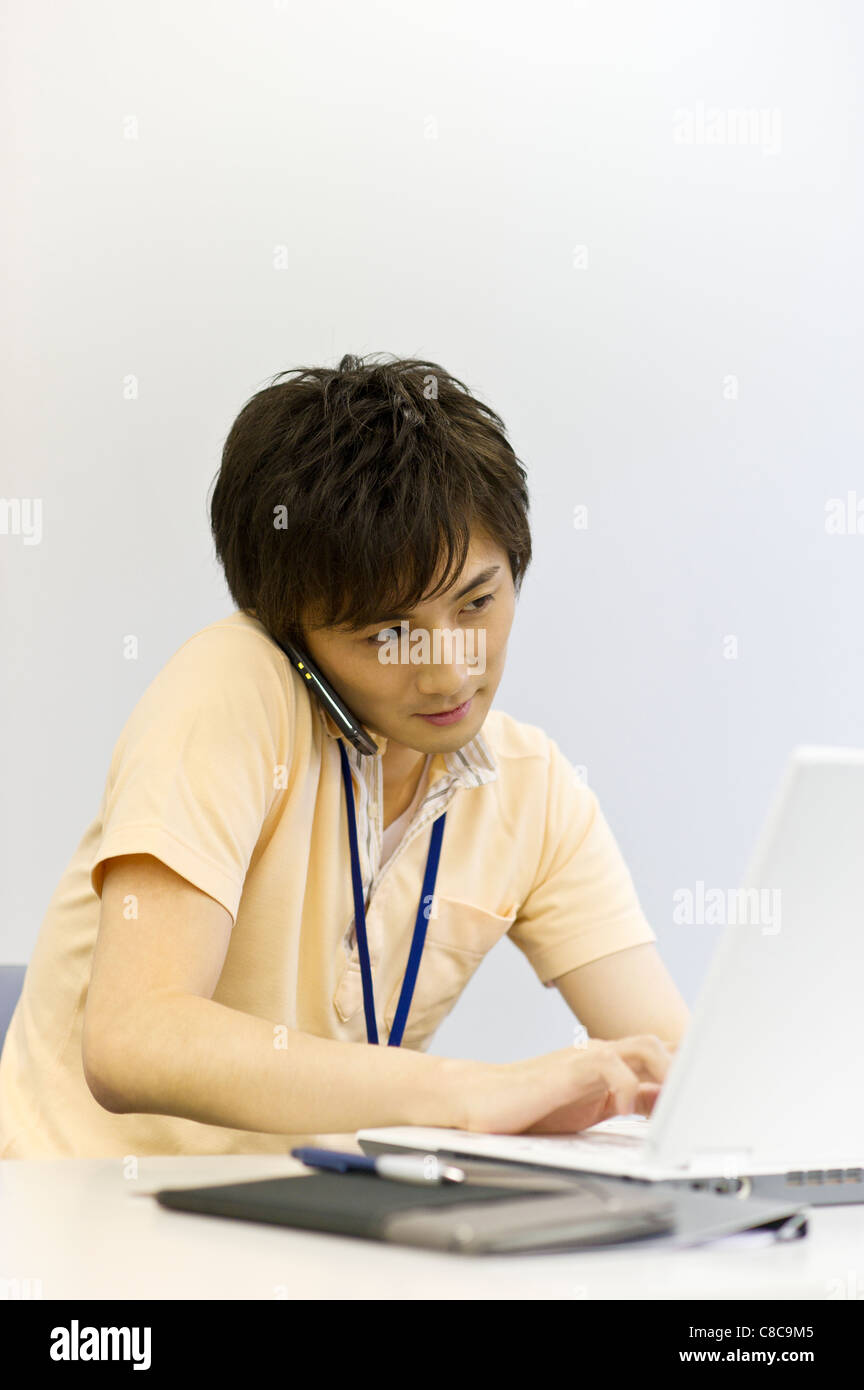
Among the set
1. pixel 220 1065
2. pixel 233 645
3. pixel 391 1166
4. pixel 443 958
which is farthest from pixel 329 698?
pixel 391 1166

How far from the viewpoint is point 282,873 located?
1.32m

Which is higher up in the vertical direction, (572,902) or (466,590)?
(466,590)

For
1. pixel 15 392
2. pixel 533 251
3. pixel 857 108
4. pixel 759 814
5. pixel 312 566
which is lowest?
pixel 759 814

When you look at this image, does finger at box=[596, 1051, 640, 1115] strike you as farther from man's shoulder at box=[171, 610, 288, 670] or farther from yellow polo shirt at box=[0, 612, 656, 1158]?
man's shoulder at box=[171, 610, 288, 670]

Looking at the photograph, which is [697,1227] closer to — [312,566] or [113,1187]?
[113,1187]

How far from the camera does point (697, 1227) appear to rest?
67 cm

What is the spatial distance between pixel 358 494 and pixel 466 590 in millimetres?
137

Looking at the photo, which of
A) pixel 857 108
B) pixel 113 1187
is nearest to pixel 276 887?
pixel 113 1187

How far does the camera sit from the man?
106cm

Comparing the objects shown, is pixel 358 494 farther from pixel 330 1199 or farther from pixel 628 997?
pixel 330 1199

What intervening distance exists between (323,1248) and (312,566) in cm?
74

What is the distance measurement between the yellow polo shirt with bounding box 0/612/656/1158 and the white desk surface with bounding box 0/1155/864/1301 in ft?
1.40
